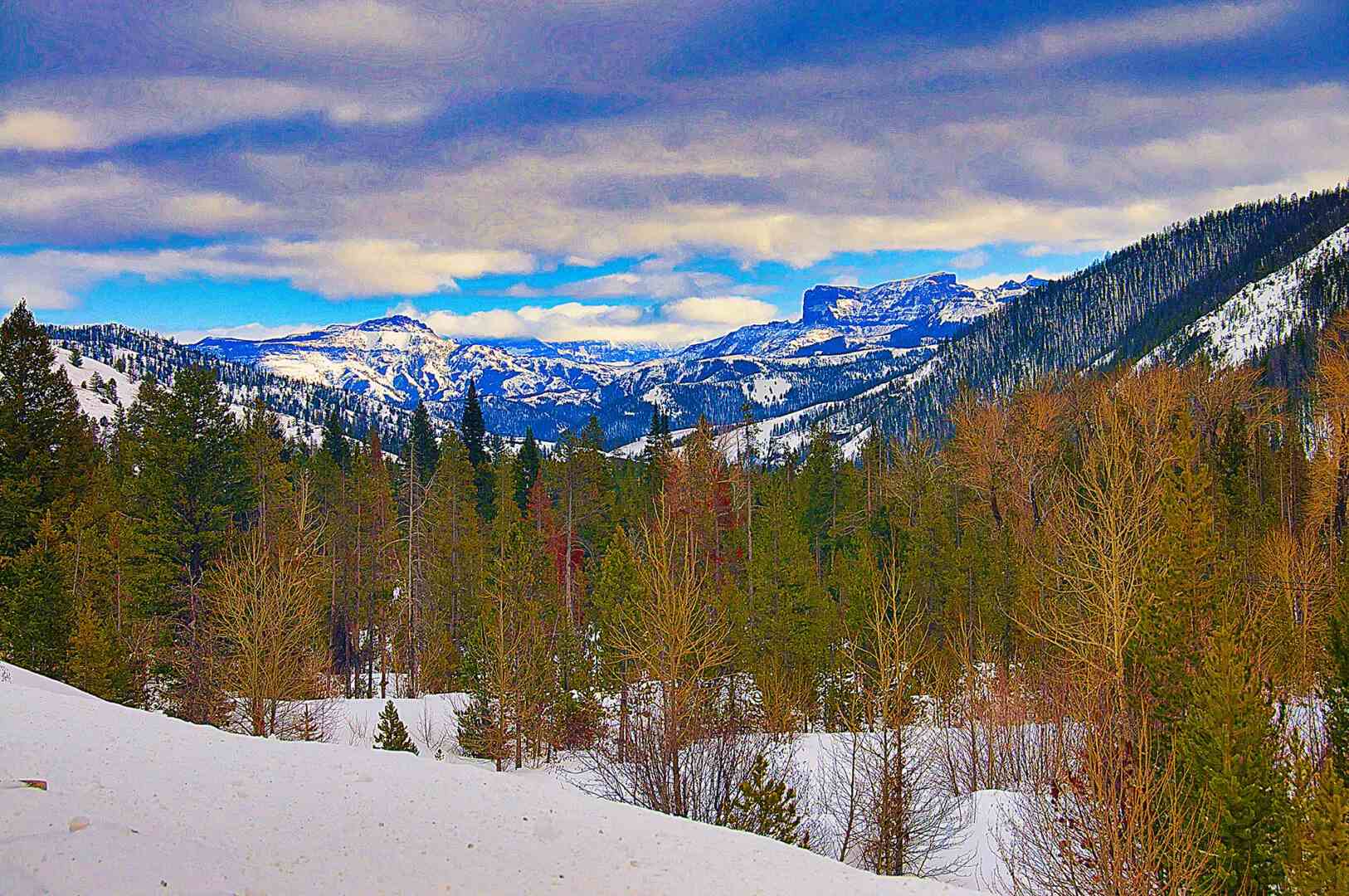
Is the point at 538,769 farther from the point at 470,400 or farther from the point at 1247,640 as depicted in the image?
the point at 470,400

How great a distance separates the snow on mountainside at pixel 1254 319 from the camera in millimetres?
156375

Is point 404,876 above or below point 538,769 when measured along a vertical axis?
above

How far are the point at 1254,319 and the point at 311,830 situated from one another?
663ft

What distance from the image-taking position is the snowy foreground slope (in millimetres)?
8398

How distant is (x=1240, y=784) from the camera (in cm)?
1408

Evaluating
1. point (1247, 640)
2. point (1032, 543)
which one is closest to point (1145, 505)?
point (1247, 640)

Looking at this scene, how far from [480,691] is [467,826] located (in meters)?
20.7

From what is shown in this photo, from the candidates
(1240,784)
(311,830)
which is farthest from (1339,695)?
(311,830)

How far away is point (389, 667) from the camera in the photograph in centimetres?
5519

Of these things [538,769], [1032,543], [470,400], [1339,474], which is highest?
[470,400]

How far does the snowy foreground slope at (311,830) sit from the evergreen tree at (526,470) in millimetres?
51074

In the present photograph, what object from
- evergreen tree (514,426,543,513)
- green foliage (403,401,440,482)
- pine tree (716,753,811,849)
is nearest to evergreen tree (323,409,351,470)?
green foliage (403,401,440,482)

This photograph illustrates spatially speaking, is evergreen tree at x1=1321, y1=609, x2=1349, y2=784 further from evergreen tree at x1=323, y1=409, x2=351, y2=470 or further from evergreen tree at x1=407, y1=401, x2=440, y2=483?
evergreen tree at x1=323, y1=409, x2=351, y2=470

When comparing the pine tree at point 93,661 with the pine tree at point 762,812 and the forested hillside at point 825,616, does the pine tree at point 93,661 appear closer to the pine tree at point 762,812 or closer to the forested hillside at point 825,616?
the forested hillside at point 825,616
